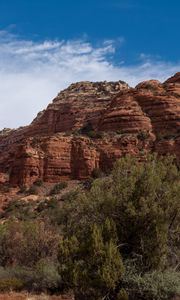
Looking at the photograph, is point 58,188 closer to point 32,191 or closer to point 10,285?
point 32,191

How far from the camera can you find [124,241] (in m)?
16.1

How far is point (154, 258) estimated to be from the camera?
15.4 meters

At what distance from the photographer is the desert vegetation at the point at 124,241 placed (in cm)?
1440

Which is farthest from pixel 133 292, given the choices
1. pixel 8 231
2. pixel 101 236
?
pixel 8 231

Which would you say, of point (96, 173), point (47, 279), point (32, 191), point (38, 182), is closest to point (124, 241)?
point (47, 279)

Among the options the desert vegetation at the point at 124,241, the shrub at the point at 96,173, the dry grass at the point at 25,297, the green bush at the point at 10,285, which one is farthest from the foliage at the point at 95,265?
the shrub at the point at 96,173

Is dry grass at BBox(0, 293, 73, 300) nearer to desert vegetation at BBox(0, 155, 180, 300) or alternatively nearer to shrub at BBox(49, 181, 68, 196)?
desert vegetation at BBox(0, 155, 180, 300)

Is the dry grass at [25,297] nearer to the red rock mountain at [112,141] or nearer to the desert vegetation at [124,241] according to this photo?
the desert vegetation at [124,241]

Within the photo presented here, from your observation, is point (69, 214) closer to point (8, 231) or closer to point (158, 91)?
point (8, 231)

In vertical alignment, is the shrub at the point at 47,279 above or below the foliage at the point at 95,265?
below

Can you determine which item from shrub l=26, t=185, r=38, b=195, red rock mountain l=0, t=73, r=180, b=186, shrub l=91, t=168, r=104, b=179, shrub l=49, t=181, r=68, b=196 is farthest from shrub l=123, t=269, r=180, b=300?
shrub l=26, t=185, r=38, b=195

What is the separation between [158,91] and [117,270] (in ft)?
172

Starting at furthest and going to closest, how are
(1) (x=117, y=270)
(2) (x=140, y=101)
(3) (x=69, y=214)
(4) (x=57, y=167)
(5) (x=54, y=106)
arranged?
(5) (x=54, y=106) → (2) (x=140, y=101) → (4) (x=57, y=167) → (3) (x=69, y=214) → (1) (x=117, y=270)

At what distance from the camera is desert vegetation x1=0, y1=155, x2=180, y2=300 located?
14398mm
